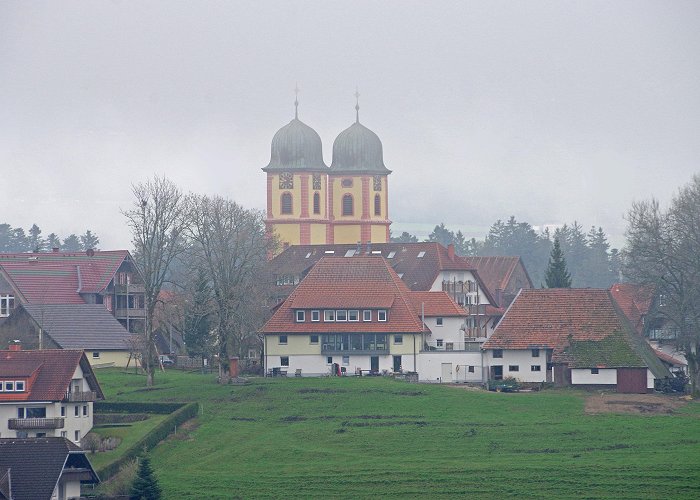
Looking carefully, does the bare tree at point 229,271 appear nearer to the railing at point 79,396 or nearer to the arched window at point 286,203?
→ the railing at point 79,396

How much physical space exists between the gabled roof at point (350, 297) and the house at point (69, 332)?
10745mm

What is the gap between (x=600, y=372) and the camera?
3642 inches

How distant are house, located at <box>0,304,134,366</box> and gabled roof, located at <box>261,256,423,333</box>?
423 inches

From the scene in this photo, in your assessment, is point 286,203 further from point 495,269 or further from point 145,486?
point 145,486

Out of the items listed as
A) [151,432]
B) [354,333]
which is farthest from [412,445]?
[354,333]

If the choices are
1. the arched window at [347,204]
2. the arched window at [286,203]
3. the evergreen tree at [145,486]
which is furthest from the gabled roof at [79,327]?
the arched window at [347,204]

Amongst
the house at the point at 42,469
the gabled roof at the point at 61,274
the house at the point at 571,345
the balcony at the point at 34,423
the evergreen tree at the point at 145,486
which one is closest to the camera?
the evergreen tree at the point at 145,486

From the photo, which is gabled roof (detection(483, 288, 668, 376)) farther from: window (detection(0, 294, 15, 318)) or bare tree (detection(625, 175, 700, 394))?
window (detection(0, 294, 15, 318))

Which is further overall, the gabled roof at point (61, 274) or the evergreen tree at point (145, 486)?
the gabled roof at point (61, 274)

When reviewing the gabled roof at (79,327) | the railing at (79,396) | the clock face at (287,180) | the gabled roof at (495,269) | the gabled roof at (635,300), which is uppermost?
the clock face at (287,180)

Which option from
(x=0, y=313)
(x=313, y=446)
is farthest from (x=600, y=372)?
(x=0, y=313)

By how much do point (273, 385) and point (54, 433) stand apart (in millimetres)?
15507

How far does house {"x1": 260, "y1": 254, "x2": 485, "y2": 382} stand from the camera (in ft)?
333

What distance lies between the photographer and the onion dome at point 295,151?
165 metres
